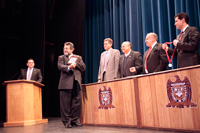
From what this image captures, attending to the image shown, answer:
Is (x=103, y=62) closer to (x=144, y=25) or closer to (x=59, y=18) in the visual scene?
(x=144, y=25)

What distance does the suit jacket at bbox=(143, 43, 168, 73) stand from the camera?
312 cm

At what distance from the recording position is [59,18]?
700cm

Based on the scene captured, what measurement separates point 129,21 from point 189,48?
2.86m

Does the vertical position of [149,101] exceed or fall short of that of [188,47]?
it falls short

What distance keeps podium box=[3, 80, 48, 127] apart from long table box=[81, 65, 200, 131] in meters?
1.31

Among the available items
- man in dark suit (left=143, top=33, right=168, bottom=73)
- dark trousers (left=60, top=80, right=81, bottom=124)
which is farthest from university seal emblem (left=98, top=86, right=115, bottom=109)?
man in dark suit (left=143, top=33, right=168, bottom=73)

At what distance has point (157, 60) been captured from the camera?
3191 millimetres

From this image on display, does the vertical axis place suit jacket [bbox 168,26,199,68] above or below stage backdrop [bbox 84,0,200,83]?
below

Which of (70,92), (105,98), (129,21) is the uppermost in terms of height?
(129,21)

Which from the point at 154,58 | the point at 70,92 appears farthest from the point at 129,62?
the point at 70,92

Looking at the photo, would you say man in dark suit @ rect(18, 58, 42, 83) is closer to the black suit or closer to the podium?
the podium

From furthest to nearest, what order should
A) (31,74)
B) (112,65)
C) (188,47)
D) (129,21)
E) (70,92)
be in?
(31,74)
(129,21)
(112,65)
(70,92)
(188,47)

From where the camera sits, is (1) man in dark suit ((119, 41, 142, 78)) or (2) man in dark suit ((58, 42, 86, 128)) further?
Result: (1) man in dark suit ((119, 41, 142, 78))

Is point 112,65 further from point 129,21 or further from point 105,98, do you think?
point 129,21
